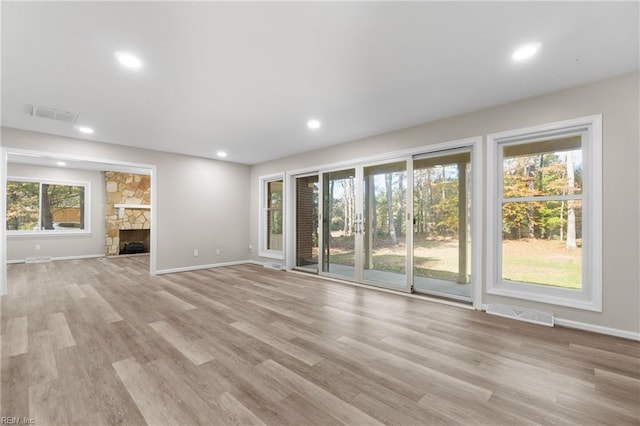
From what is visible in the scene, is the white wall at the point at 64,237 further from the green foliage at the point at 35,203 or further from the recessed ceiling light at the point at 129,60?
the recessed ceiling light at the point at 129,60

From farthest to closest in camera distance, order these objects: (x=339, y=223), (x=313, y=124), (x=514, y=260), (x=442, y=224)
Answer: (x=339, y=223) < (x=313, y=124) < (x=442, y=224) < (x=514, y=260)

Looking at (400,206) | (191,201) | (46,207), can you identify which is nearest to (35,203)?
(46,207)

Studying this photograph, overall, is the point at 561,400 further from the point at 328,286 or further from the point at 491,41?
the point at 328,286

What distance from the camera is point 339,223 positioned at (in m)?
5.21

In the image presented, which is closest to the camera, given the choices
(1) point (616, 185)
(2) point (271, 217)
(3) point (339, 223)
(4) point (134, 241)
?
(1) point (616, 185)

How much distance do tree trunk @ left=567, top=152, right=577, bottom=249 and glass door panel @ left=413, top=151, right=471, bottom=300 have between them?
1.00 meters

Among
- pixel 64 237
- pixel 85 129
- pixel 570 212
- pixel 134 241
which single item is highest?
pixel 85 129

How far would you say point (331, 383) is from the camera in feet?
6.15

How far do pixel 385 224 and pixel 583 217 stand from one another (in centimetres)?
236

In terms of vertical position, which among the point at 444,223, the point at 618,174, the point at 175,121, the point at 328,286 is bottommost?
the point at 328,286

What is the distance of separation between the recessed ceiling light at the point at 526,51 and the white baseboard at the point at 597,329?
8.73 feet

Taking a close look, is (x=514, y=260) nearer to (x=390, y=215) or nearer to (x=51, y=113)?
(x=390, y=215)

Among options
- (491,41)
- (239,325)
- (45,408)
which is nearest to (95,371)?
(45,408)

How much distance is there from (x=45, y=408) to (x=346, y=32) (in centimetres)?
312
